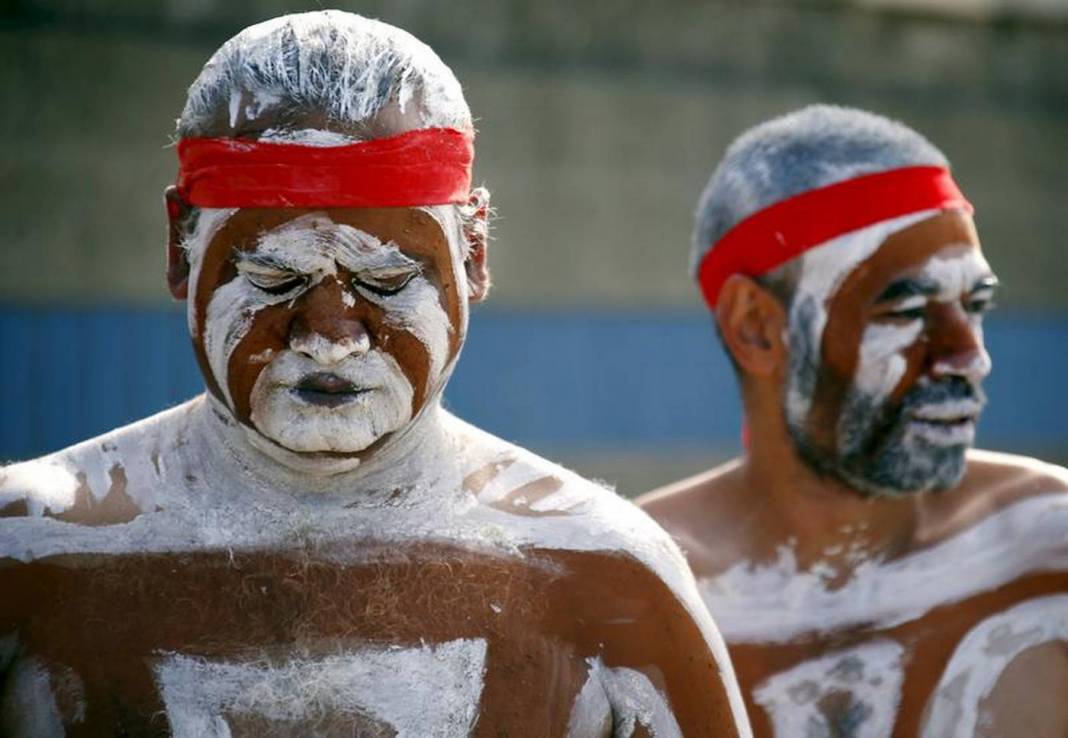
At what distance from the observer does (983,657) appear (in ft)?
13.1

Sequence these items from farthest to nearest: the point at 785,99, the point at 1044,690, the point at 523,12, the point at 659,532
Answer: the point at 785,99 → the point at 523,12 → the point at 1044,690 → the point at 659,532

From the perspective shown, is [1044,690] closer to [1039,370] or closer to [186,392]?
[186,392]

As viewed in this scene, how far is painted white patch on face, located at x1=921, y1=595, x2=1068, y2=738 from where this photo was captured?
3953mm

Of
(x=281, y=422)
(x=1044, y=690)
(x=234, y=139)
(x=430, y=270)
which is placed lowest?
(x=1044, y=690)

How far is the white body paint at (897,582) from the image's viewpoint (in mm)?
4086

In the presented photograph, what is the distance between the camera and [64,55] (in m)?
11.0

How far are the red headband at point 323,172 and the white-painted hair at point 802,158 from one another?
1.44 m

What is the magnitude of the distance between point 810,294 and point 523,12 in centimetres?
827

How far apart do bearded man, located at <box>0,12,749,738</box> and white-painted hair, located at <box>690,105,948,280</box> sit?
1.34 metres

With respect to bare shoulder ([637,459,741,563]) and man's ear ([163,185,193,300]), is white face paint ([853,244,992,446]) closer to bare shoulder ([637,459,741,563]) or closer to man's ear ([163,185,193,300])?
bare shoulder ([637,459,741,563])

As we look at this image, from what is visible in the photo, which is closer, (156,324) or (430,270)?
(430,270)

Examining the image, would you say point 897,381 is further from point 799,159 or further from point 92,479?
point 92,479

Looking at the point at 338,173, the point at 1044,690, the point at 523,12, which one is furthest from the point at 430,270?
the point at 523,12

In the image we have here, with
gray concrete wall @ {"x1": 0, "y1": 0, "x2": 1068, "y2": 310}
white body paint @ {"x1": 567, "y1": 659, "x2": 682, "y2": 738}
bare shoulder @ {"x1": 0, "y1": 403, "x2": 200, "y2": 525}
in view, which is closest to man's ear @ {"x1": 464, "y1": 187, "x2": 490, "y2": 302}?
bare shoulder @ {"x1": 0, "y1": 403, "x2": 200, "y2": 525}
